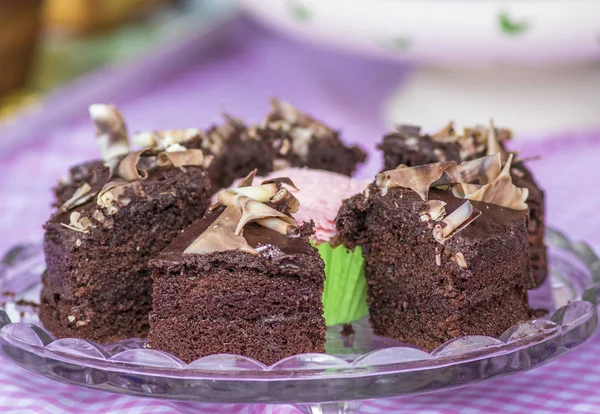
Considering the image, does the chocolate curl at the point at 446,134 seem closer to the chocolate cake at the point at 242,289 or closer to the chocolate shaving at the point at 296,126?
the chocolate shaving at the point at 296,126

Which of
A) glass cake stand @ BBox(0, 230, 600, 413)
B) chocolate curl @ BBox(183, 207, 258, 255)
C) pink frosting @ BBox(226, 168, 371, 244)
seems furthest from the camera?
pink frosting @ BBox(226, 168, 371, 244)

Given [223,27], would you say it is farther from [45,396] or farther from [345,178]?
[45,396]

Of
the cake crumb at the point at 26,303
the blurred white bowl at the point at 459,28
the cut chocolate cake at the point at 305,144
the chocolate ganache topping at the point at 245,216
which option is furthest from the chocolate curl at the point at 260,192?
the blurred white bowl at the point at 459,28

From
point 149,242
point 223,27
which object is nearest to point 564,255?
point 149,242

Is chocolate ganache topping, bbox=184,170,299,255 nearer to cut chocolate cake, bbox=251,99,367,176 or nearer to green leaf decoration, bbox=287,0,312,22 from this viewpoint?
cut chocolate cake, bbox=251,99,367,176

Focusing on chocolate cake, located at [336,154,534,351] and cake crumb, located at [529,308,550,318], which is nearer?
chocolate cake, located at [336,154,534,351]

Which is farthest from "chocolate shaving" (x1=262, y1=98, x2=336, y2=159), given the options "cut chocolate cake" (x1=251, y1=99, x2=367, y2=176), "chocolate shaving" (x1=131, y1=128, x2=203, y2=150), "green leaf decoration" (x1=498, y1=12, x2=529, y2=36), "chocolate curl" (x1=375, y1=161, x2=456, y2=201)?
→ "green leaf decoration" (x1=498, y1=12, x2=529, y2=36)
